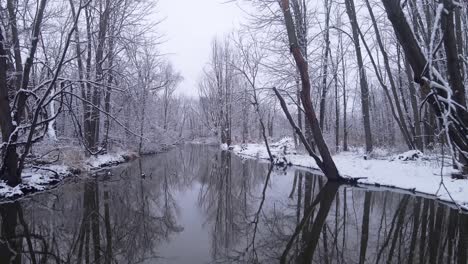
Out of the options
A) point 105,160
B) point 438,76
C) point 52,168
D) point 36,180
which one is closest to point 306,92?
point 36,180

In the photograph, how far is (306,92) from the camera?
1205 centimetres

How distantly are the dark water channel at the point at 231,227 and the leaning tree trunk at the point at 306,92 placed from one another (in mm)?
1195

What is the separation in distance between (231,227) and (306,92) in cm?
646

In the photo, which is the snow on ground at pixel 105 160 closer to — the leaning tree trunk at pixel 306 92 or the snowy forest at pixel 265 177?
the snowy forest at pixel 265 177

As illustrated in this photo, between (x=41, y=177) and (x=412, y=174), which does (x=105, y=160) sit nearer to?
(x=41, y=177)

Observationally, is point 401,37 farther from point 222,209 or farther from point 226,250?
point 222,209

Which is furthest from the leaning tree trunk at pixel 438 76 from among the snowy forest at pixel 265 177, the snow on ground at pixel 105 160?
the snow on ground at pixel 105 160

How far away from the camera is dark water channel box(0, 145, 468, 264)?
17.8 ft

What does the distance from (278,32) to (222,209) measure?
940cm

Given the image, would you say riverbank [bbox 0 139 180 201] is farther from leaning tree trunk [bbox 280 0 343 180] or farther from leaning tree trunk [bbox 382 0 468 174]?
leaning tree trunk [bbox 382 0 468 174]

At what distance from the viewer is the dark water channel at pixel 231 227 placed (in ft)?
17.8

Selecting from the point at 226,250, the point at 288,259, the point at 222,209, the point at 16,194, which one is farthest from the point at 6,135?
the point at 288,259

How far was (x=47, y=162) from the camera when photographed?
13320 mm

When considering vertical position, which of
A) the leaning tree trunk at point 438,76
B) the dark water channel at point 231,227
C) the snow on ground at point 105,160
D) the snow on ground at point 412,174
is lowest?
the dark water channel at point 231,227
